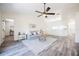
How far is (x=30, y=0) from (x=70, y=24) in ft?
3.10

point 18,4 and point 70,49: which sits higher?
point 18,4

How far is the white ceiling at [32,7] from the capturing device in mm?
3066

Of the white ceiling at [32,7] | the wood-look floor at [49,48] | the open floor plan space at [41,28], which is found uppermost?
the white ceiling at [32,7]

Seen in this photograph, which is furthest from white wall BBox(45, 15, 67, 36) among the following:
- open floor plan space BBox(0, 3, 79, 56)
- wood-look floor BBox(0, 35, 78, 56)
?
wood-look floor BBox(0, 35, 78, 56)

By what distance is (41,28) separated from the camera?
3.09 metres

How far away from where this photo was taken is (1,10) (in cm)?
309

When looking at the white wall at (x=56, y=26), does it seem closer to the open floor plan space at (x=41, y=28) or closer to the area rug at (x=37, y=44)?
the open floor plan space at (x=41, y=28)

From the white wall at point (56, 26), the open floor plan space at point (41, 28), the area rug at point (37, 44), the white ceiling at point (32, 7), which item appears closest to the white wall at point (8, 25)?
the open floor plan space at point (41, 28)

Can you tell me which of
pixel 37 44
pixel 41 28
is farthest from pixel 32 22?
pixel 37 44

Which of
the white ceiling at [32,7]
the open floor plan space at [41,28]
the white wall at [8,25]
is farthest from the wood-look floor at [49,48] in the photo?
the white ceiling at [32,7]

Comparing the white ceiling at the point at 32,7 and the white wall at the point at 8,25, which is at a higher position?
the white ceiling at the point at 32,7

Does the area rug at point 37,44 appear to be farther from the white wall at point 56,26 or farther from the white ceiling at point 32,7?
the white ceiling at point 32,7

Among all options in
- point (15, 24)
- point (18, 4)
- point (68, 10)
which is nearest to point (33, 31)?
point (15, 24)

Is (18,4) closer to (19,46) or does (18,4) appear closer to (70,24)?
(19,46)
